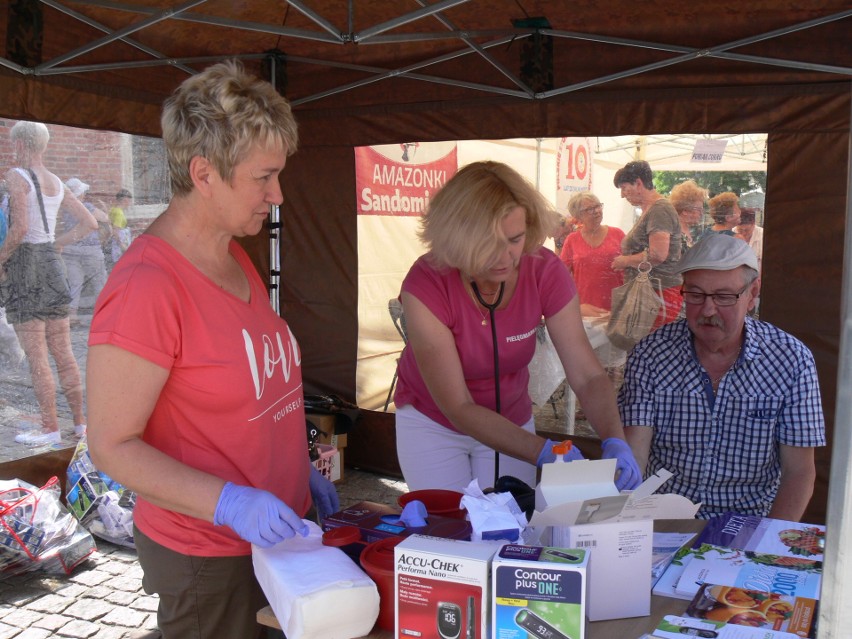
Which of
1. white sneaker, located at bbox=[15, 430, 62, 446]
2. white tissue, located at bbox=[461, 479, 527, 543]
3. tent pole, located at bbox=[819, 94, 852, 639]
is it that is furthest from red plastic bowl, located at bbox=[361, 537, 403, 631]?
white sneaker, located at bbox=[15, 430, 62, 446]

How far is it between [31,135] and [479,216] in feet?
9.38

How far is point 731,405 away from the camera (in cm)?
232

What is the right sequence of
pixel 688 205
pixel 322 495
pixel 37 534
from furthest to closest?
pixel 688 205
pixel 37 534
pixel 322 495

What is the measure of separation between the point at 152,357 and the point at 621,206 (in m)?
3.30

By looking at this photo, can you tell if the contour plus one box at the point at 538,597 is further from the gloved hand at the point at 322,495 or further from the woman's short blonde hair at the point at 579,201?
the woman's short blonde hair at the point at 579,201

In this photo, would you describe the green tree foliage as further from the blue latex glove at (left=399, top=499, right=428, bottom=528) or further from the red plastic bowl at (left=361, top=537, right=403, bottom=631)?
the red plastic bowl at (left=361, top=537, right=403, bottom=631)

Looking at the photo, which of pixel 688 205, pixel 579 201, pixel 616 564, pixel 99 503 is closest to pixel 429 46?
pixel 579 201

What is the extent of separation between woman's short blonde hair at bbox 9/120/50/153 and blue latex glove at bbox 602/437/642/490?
324cm

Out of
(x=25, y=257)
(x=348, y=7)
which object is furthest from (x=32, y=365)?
(x=348, y=7)

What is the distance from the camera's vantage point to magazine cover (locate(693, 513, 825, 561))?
5.49 ft

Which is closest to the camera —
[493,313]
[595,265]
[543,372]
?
[493,313]

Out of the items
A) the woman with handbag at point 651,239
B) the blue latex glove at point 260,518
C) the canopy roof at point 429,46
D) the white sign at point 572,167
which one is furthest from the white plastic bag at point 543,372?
the blue latex glove at point 260,518

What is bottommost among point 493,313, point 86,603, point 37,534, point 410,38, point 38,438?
point 86,603

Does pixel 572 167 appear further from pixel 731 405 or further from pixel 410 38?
pixel 731 405
